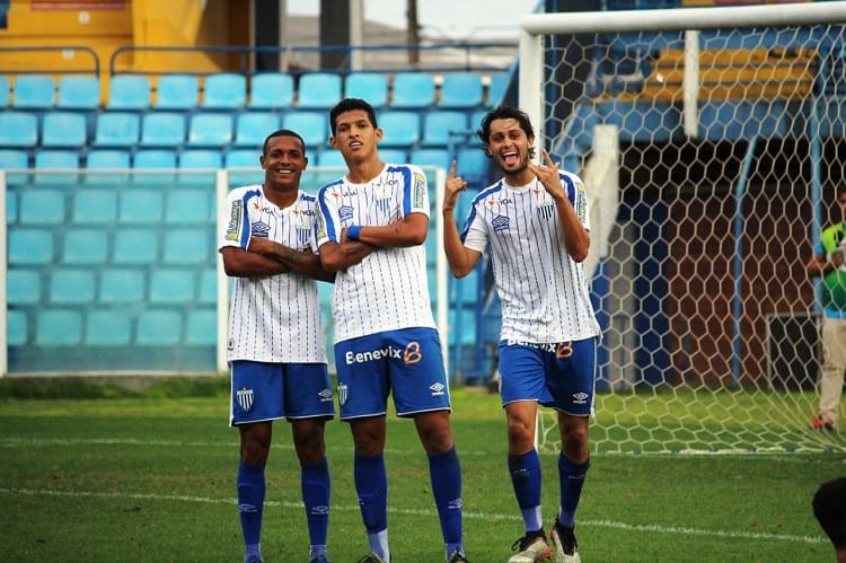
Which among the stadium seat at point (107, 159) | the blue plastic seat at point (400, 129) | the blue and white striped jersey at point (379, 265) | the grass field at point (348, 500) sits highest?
the blue plastic seat at point (400, 129)

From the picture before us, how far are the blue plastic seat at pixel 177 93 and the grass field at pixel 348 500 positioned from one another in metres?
7.62

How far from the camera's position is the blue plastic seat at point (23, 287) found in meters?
16.2

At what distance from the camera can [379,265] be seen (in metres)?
6.66

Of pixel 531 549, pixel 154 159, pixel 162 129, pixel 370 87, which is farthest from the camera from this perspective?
pixel 370 87

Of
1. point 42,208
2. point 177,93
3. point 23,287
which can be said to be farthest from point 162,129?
point 23,287

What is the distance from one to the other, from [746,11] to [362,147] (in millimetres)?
4510

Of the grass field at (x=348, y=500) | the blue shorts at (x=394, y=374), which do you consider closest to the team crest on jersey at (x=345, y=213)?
the blue shorts at (x=394, y=374)

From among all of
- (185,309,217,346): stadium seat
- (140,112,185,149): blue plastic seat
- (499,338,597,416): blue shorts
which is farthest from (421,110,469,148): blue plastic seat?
(499,338,597,416): blue shorts

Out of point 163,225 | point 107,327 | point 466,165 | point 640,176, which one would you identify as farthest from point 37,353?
point 640,176

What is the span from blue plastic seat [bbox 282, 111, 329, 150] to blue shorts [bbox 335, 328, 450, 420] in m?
12.4

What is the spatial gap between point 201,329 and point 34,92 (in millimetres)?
5886

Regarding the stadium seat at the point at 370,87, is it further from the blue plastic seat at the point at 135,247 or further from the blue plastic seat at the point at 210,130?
the blue plastic seat at the point at 135,247

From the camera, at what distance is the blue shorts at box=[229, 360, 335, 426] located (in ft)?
21.9

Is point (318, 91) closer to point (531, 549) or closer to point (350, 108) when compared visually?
point (350, 108)
